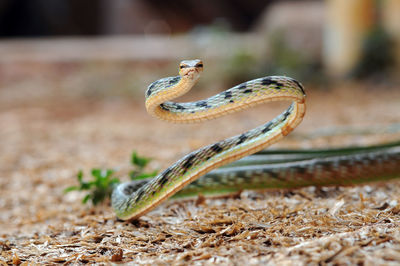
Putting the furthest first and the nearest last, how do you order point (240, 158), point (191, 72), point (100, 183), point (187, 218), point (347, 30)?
point (347, 30)
point (100, 183)
point (187, 218)
point (240, 158)
point (191, 72)

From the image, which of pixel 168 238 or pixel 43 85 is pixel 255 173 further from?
pixel 43 85

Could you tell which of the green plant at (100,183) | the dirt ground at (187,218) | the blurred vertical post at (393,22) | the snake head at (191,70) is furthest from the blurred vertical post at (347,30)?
the snake head at (191,70)

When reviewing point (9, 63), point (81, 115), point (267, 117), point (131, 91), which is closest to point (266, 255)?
point (267, 117)

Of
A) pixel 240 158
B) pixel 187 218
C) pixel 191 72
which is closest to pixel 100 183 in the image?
pixel 187 218

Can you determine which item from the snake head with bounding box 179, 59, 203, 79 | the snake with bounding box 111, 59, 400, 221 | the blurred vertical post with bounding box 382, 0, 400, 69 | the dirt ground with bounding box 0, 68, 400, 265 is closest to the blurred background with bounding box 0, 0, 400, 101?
the blurred vertical post with bounding box 382, 0, 400, 69

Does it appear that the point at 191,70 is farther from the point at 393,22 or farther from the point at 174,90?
the point at 393,22

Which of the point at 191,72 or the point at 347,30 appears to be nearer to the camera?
the point at 191,72

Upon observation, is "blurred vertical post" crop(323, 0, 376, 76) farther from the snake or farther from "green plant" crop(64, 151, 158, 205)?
"green plant" crop(64, 151, 158, 205)
